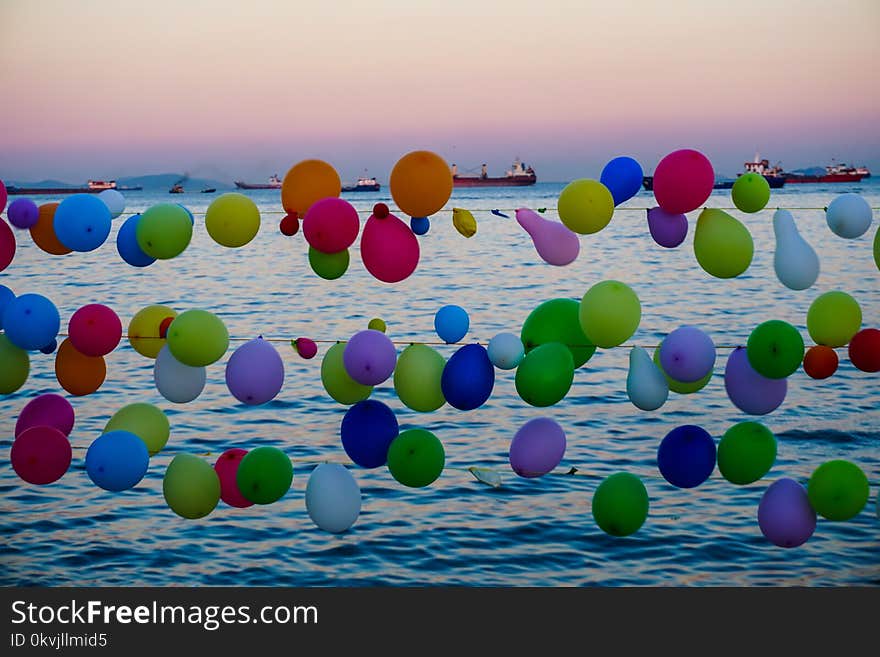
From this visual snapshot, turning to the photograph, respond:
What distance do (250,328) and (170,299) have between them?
3.94 meters

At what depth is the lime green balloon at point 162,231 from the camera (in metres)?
4.97

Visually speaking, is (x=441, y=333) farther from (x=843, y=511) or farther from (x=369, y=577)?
(x=843, y=511)

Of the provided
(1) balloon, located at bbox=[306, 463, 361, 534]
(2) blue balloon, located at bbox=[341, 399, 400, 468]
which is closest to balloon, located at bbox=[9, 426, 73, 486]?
(1) balloon, located at bbox=[306, 463, 361, 534]

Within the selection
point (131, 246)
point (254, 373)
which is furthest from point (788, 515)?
point (131, 246)

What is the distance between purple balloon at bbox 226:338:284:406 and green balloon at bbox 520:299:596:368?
1.15m

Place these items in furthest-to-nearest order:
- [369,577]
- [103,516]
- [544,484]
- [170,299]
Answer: [170,299] < [544,484] < [103,516] < [369,577]

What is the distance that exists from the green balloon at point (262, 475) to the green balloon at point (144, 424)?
0.60 m

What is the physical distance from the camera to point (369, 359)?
15.8 ft

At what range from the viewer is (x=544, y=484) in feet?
24.5

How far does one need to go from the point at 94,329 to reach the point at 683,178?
2.79m

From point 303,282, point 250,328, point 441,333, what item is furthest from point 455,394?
point 303,282

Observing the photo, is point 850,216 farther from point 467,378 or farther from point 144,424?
point 144,424

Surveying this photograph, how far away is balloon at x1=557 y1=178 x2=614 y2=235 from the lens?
4809mm

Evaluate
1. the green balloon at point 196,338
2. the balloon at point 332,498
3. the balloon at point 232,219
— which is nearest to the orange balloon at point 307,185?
the balloon at point 232,219
